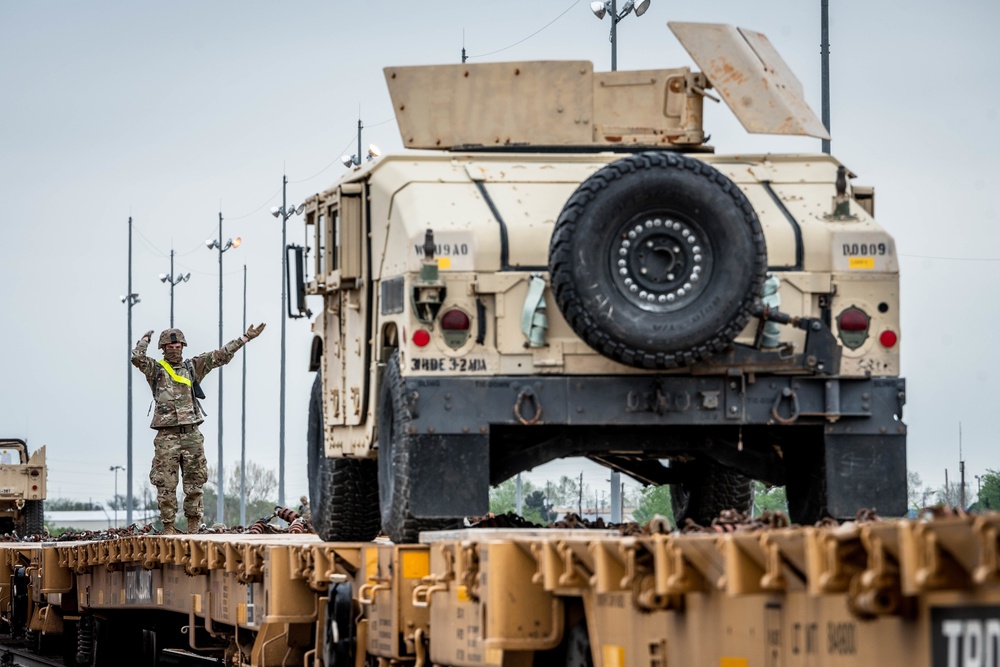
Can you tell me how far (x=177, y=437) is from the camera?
60.1 feet

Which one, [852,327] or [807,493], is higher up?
[852,327]

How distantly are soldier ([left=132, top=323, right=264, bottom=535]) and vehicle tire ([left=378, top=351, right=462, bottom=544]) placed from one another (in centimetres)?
749

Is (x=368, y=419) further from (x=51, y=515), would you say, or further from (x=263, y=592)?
(x=51, y=515)

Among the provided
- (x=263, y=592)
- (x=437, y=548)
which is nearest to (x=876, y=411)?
(x=437, y=548)

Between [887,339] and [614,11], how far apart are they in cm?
1805

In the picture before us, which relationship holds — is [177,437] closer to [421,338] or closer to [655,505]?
[421,338]

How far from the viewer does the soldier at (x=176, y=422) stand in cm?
1811

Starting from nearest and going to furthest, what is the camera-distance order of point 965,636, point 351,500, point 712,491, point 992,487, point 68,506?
point 965,636 → point 351,500 → point 712,491 → point 992,487 → point 68,506

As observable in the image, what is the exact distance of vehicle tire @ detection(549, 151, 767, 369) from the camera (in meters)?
9.45

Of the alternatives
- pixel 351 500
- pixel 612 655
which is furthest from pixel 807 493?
pixel 612 655

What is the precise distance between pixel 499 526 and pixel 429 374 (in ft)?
2.77

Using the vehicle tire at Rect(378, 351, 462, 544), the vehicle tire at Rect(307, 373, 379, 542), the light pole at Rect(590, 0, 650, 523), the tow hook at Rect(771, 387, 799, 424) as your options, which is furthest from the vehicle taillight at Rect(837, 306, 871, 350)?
the light pole at Rect(590, 0, 650, 523)

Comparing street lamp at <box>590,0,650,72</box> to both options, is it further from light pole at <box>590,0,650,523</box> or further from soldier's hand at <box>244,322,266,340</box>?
soldier's hand at <box>244,322,266,340</box>

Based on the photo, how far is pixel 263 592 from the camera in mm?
11320
